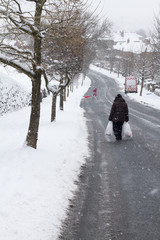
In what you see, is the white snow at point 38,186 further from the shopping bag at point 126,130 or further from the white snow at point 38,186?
the shopping bag at point 126,130

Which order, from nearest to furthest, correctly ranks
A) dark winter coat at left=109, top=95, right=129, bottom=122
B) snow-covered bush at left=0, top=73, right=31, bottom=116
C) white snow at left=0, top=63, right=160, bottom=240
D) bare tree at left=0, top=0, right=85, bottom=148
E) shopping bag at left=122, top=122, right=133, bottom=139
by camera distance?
white snow at left=0, top=63, right=160, bottom=240, bare tree at left=0, top=0, right=85, bottom=148, dark winter coat at left=109, top=95, right=129, bottom=122, shopping bag at left=122, top=122, right=133, bottom=139, snow-covered bush at left=0, top=73, right=31, bottom=116

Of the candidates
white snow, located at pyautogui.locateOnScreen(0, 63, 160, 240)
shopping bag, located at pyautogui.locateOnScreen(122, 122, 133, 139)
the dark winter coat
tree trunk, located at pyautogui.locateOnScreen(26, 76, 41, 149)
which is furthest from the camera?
shopping bag, located at pyautogui.locateOnScreen(122, 122, 133, 139)

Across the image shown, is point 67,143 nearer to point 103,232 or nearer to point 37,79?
point 37,79

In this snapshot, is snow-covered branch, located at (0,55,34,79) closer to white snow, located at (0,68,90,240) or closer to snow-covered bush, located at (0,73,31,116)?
white snow, located at (0,68,90,240)

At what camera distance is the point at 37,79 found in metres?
7.32

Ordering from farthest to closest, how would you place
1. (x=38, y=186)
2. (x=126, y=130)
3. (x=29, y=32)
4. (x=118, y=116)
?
(x=126, y=130) < (x=118, y=116) < (x=29, y=32) < (x=38, y=186)

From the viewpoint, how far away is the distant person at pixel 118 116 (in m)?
10.1

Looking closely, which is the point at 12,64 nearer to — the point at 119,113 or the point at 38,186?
the point at 38,186

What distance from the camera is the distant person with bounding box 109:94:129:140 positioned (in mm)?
10094

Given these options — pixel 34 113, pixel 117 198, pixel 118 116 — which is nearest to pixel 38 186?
pixel 117 198

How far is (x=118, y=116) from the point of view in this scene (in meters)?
10.1

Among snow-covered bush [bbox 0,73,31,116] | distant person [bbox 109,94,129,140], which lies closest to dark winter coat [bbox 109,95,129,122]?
distant person [bbox 109,94,129,140]

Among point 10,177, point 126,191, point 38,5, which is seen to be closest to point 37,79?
point 38,5

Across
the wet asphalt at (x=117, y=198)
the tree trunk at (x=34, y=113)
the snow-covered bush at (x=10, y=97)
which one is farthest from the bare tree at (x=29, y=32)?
the snow-covered bush at (x=10, y=97)
